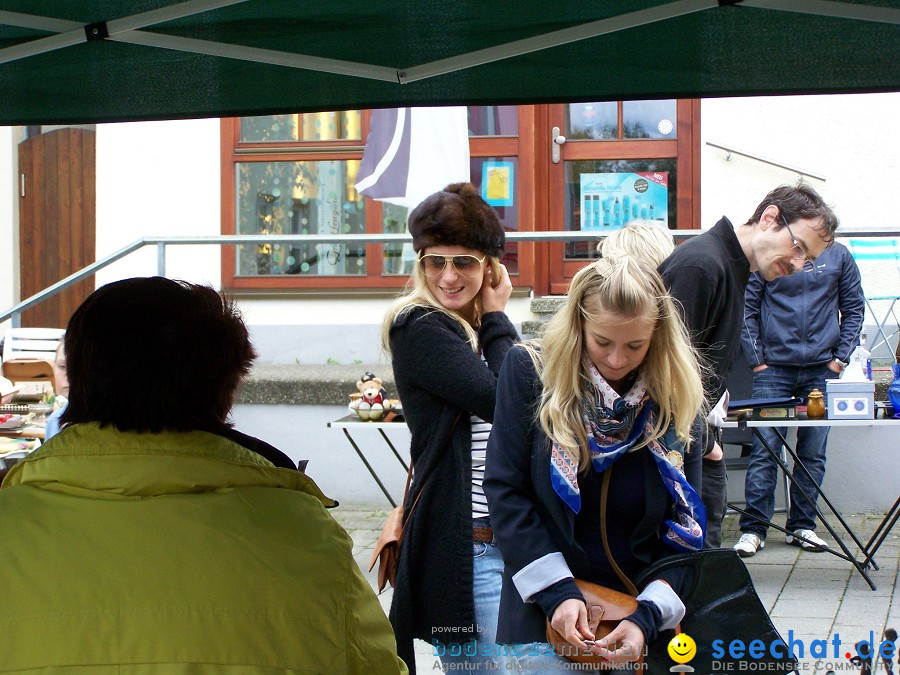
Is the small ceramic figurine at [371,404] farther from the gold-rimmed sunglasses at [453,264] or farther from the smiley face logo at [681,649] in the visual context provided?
the smiley face logo at [681,649]

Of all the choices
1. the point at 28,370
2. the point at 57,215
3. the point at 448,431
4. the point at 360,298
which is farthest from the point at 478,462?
the point at 57,215

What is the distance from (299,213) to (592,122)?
2.47m

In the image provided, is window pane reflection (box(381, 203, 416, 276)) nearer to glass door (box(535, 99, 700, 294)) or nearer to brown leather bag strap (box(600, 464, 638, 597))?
glass door (box(535, 99, 700, 294))

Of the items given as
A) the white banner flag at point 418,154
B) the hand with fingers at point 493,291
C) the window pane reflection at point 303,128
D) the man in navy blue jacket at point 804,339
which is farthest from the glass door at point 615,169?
the hand with fingers at point 493,291

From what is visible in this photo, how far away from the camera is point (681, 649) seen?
2.14 meters

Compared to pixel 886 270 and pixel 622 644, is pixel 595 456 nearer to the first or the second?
pixel 622 644

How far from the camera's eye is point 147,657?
4.75 feet

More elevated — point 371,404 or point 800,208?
point 800,208

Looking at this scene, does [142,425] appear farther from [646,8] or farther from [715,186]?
[715,186]

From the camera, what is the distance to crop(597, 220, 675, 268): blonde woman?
10.8 ft

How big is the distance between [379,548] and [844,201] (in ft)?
19.1

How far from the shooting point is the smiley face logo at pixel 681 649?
214 centimetres

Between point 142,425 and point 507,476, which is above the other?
point 142,425

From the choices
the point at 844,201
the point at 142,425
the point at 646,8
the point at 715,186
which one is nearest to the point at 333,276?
the point at 715,186
